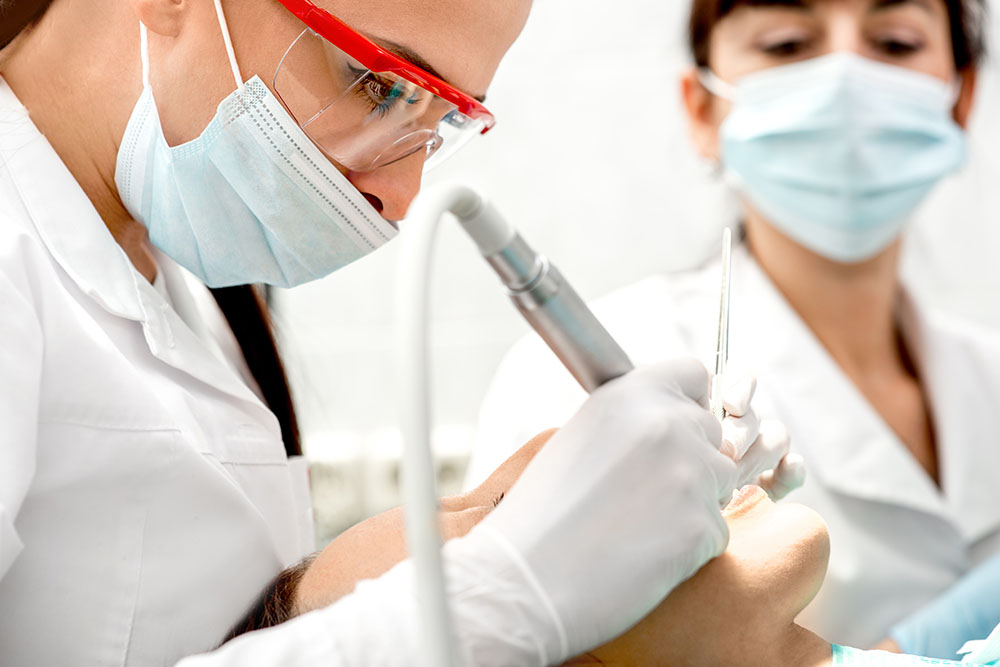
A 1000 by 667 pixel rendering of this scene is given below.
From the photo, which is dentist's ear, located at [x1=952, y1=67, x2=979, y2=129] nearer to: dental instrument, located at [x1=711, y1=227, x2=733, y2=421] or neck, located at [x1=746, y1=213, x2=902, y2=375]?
neck, located at [x1=746, y1=213, x2=902, y2=375]

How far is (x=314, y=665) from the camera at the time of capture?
2.05ft

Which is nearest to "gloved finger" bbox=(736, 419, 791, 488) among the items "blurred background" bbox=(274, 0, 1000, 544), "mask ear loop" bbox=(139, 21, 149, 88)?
"mask ear loop" bbox=(139, 21, 149, 88)

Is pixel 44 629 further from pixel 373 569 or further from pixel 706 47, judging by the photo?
pixel 706 47

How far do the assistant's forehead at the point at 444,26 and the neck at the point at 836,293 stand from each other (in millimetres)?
1057

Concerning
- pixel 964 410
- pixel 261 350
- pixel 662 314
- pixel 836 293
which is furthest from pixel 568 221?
pixel 261 350

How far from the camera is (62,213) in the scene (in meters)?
→ 0.92

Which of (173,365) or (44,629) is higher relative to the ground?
(173,365)

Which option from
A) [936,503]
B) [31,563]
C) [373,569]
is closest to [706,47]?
[936,503]

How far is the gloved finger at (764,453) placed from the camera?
3.03 ft

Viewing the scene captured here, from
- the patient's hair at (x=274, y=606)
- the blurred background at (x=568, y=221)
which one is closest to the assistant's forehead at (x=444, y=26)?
the patient's hair at (x=274, y=606)

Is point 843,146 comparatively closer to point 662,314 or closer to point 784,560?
point 662,314

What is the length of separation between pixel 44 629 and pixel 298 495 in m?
0.39

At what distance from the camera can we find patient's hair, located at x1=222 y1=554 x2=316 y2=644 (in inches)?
31.6

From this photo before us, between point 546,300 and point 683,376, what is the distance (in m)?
0.17
